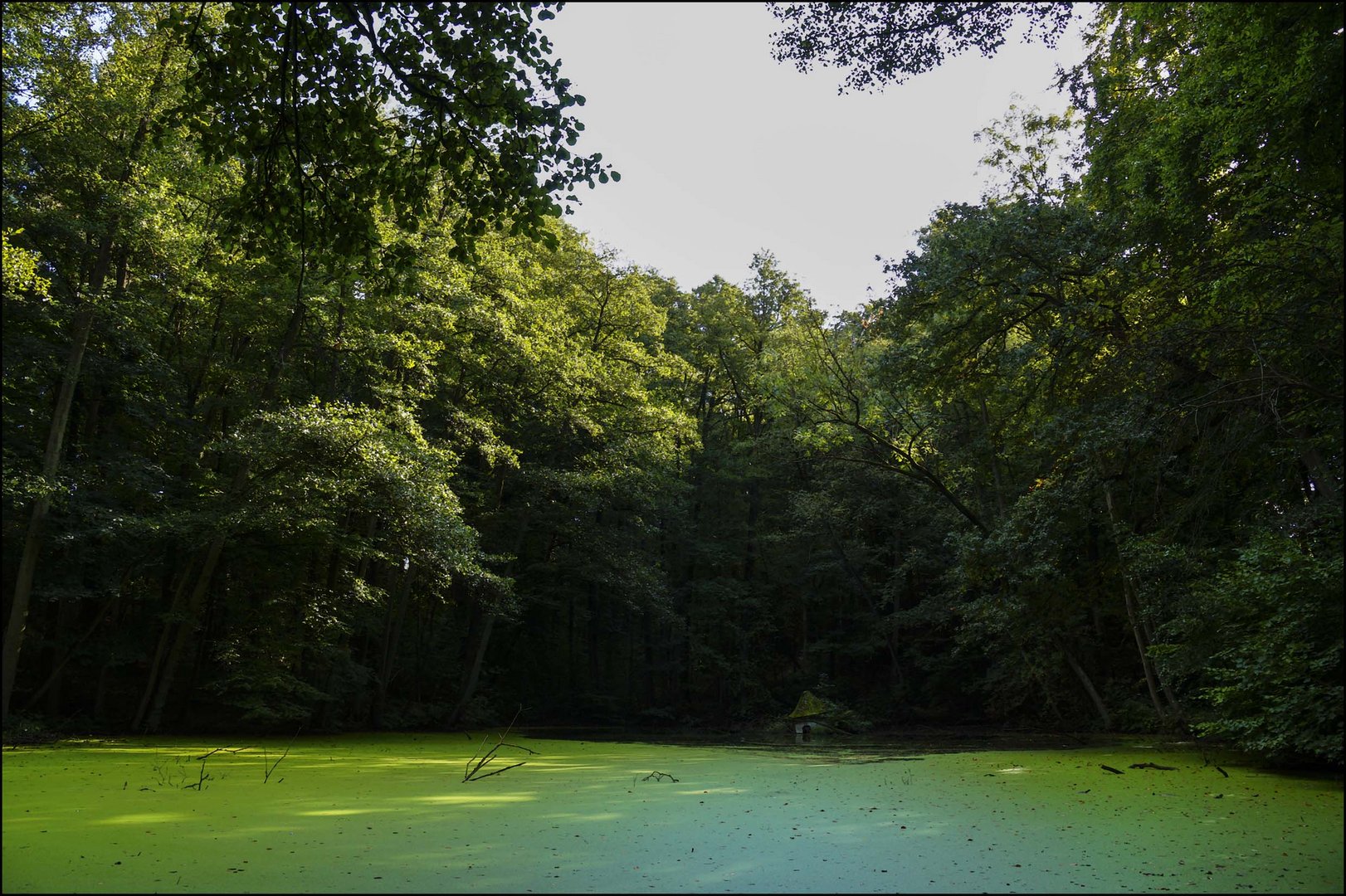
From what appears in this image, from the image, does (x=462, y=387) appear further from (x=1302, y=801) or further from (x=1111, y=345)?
(x=1302, y=801)

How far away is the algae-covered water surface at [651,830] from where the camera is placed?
287 centimetres

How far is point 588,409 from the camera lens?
604 inches

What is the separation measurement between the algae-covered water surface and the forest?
151 cm

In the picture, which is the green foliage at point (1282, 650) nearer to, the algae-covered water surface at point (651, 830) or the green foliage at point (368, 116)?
the algae-covered water surface at point (651, 830)

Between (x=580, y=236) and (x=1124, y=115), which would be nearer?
(x=1124, y=115)

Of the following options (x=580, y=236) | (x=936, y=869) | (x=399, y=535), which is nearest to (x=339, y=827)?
(x=936, y=869)

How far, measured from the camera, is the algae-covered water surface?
2869mm

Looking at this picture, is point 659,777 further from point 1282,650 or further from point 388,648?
point 388,648

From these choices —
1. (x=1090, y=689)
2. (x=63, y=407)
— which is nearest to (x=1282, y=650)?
(x=1090, y=689)

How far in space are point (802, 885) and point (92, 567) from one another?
420 inches

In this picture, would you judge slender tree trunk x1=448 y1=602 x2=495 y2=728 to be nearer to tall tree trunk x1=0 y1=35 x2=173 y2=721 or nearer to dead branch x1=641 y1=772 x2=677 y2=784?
tall tree trunk x1=0 y1=35 x2=173 y2=721

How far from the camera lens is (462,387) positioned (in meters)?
14.2

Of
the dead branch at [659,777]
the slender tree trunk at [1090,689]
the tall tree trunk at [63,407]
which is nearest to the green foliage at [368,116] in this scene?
the dead branch at [659,777]

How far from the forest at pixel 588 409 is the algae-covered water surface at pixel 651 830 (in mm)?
1505
